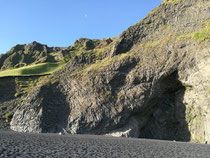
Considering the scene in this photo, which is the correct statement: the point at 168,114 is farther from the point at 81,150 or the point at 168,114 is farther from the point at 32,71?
the point at 32,71

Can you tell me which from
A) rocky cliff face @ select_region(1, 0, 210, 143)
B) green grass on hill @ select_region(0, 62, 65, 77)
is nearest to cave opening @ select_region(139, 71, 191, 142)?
rocky cliff face @ select_region(1, 0, 210, 143)

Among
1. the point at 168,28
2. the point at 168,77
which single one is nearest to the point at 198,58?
the point at 168,77

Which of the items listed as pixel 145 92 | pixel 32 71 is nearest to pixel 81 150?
pixel 145 92

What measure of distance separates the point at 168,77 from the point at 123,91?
11078 millimetres

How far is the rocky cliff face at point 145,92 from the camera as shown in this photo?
3541 centimetres

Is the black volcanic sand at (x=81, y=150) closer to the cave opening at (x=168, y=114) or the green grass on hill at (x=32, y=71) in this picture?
the cave opening at (x=168, y=114)

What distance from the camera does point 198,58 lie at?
116ft

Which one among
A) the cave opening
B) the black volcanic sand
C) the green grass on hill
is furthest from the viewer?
the green grass on hill

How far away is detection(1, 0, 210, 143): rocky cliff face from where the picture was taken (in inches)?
1394

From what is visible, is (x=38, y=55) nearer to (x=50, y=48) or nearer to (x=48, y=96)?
(x=50, y=48)

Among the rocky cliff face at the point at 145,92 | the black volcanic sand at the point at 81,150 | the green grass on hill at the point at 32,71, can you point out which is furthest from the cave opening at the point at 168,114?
the green grass on hill at the point at 32,71

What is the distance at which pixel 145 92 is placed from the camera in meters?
38.1

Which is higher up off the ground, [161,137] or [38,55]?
[38,55]

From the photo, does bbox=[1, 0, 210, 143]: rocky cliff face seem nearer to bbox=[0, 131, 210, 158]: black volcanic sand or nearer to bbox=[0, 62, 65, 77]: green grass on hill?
bbox=[0, 131, 210, 158]: black volcanic sand
